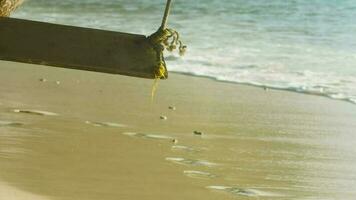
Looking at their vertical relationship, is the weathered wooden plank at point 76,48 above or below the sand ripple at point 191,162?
below

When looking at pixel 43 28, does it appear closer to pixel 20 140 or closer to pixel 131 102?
pixel 20 140

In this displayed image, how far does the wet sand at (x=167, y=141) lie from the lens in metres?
A: 5.25

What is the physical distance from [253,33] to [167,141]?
7.76 m

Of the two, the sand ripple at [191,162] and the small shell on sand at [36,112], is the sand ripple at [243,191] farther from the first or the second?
the small shell on sand at [36,112]

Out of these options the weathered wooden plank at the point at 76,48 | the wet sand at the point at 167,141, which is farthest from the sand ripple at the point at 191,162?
the weathered wooden plank at the point at 76,48

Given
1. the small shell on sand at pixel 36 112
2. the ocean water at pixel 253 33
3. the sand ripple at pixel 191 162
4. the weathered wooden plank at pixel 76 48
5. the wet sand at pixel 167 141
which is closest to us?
the weathered wooden plank at pixel 76 48

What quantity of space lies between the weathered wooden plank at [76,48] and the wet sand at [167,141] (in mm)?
1152

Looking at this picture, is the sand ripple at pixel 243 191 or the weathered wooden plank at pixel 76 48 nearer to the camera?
the weathered wooden plank at pixel 76 48

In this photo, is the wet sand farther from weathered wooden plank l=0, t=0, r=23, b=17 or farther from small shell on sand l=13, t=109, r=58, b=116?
weathered wooden plank l=0, t=0, r=23, b=17

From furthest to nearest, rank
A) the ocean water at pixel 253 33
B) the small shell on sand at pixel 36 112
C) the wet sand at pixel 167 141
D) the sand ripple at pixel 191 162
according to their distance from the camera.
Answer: the ocean water at pixel 253 33 → the small shell on sand at pixel 36 112 → the sand ripple at pixel 191 162 → the wet sand at pixel 167 141

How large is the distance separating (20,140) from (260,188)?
5.19ft

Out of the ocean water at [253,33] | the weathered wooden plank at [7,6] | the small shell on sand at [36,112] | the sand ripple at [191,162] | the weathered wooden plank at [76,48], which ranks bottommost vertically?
the weathered wooden plank at [76,48]

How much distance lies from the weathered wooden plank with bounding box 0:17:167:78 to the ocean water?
549 centimetres

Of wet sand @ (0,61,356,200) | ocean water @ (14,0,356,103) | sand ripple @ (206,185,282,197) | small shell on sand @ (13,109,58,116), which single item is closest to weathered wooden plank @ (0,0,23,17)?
wet sand @ (0,61,356,200)
